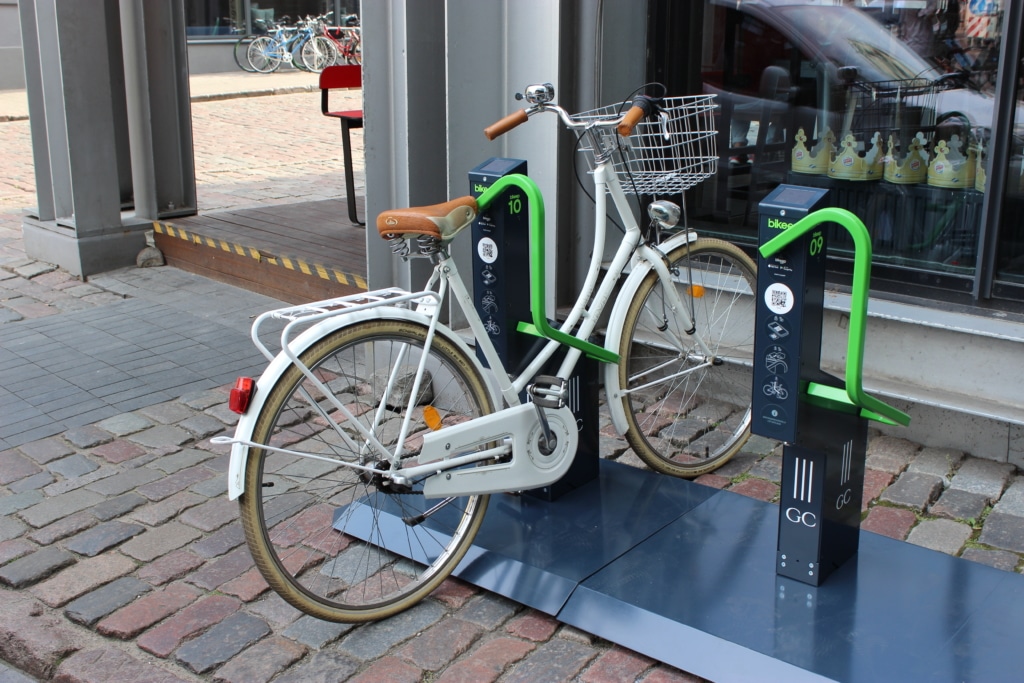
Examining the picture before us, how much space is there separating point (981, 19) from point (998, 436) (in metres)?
1.70

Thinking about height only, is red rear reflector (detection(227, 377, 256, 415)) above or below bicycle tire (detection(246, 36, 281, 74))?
below

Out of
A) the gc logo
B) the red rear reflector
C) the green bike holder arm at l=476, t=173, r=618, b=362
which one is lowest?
the gc logo

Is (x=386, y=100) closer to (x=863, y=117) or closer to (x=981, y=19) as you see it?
(x=863, y=117)

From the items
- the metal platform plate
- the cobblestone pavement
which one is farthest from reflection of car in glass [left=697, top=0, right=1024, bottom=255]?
the metal platform plate

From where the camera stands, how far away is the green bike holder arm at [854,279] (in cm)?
285

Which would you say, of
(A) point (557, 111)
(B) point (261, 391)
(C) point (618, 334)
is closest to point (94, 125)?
(A) point (557, 111)

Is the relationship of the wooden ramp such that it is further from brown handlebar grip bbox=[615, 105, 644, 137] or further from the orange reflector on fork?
brown handlebar grip bbox=[615, 105, 644, 137]

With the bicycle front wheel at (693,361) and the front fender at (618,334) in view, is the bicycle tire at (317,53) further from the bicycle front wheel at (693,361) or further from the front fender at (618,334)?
the front fender at (618,334)

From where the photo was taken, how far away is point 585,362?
385 cm

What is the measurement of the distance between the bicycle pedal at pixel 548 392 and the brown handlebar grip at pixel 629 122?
831mm

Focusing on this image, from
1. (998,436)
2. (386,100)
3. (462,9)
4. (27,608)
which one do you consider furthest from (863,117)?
(27,608)

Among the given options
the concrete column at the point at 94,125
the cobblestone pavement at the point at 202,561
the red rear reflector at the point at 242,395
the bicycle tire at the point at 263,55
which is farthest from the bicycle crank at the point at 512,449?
the bicycle tire at the point at 263,55

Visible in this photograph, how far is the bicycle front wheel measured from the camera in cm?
408

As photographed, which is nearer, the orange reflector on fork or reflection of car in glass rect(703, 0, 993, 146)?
the orange reflector on fork
